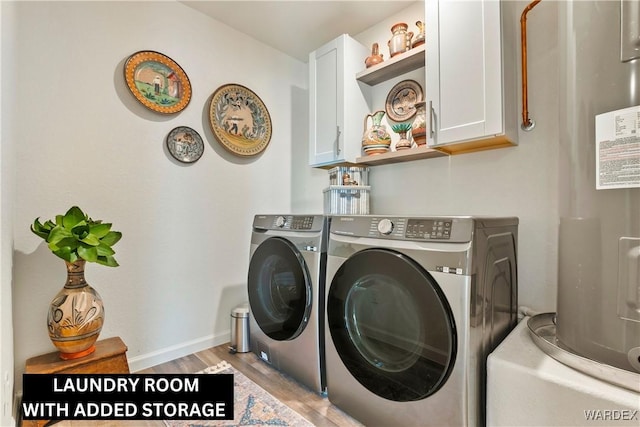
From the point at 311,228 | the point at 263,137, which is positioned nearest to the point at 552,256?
the point at 311,228

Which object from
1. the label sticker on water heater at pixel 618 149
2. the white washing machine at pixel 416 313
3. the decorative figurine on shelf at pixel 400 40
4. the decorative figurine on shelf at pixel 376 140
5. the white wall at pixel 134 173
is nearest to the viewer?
the label sticker on water heater at pixel 618 149

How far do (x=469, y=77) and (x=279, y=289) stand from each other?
1548mm

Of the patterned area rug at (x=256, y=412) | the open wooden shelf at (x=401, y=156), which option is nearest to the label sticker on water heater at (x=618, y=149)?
the open wooden shelf at (x=401, y=156)

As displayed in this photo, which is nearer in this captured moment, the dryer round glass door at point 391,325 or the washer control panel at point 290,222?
the dryer round glass door at point 391,325

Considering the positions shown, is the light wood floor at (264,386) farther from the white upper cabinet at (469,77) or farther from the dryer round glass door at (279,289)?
the white upper cabinet at (469,77)

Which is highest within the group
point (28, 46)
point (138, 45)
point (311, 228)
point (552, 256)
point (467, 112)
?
point (138, 45)

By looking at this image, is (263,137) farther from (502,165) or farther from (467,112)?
(502,165)

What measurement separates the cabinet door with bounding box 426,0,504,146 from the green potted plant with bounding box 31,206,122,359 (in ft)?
5.99

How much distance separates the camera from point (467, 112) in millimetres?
1484

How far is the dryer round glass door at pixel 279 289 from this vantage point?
5.24 feet

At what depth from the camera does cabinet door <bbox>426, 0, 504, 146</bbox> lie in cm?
140

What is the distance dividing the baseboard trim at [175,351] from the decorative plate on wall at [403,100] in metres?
2.07

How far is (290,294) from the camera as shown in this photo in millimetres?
1680

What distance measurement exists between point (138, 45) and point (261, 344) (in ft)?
6.80
